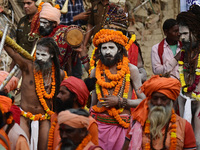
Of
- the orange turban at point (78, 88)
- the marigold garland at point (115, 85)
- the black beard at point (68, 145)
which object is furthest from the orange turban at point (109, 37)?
the black beard at point (68, 145)

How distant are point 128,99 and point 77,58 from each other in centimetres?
276

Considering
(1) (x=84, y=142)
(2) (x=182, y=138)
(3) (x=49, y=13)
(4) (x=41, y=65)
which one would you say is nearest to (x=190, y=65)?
(2) (x=182, y=138)

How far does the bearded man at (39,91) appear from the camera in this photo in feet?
22.7

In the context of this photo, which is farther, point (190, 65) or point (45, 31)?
point (45, 31)

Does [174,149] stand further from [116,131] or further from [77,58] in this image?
[77,58]

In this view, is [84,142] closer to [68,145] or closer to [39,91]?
[68,145]

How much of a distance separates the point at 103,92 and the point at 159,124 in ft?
5.30

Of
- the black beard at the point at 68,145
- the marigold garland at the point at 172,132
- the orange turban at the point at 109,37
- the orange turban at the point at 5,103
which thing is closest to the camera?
the black beard at the point at 68,145

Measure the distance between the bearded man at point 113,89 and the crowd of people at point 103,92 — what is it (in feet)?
0.05

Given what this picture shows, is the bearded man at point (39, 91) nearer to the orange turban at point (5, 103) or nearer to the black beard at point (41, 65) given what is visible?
the black beard at point (41, 65)

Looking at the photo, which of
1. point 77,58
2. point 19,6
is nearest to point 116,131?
point 77,58

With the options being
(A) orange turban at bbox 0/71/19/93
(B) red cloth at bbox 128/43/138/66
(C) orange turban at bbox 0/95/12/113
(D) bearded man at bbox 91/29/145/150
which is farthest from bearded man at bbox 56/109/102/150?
(B) red cloth at bbox 128/43/138/66

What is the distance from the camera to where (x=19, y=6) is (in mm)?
11453

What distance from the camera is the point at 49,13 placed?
28.4ft
